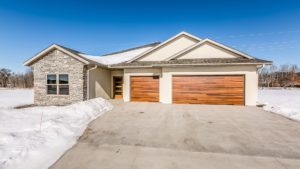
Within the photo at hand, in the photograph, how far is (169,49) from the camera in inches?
528

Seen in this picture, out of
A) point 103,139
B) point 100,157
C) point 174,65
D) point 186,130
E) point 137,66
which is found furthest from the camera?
point 137,66

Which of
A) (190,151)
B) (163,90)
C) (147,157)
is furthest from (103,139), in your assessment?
(163,90)

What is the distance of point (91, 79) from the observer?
36.9 ft

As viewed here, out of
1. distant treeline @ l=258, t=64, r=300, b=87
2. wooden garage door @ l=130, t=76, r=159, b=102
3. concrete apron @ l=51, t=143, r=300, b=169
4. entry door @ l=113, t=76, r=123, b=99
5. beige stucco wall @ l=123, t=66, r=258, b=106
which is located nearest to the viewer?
concrete apron @ l=51, t=143, r=300, b=169

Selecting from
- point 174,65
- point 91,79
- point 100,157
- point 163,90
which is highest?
point 174,65

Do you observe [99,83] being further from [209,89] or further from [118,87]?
[209,89]

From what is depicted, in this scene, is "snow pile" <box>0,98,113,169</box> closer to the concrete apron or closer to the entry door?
the concrete apron

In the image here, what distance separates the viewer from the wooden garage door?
11.7 meters

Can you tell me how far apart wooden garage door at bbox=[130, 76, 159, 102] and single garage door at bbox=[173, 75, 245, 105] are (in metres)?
1.53

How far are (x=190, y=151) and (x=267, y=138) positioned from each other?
278cm

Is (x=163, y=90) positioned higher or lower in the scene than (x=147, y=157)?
higher

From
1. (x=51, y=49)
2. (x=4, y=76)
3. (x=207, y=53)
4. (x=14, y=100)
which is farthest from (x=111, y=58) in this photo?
(x=4, y=76)

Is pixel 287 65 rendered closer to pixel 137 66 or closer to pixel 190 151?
pixel 137 66

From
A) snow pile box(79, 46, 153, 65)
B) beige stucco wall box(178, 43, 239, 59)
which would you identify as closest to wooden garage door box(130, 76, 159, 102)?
beige stucco wall box(178, 43, 239, 59)
